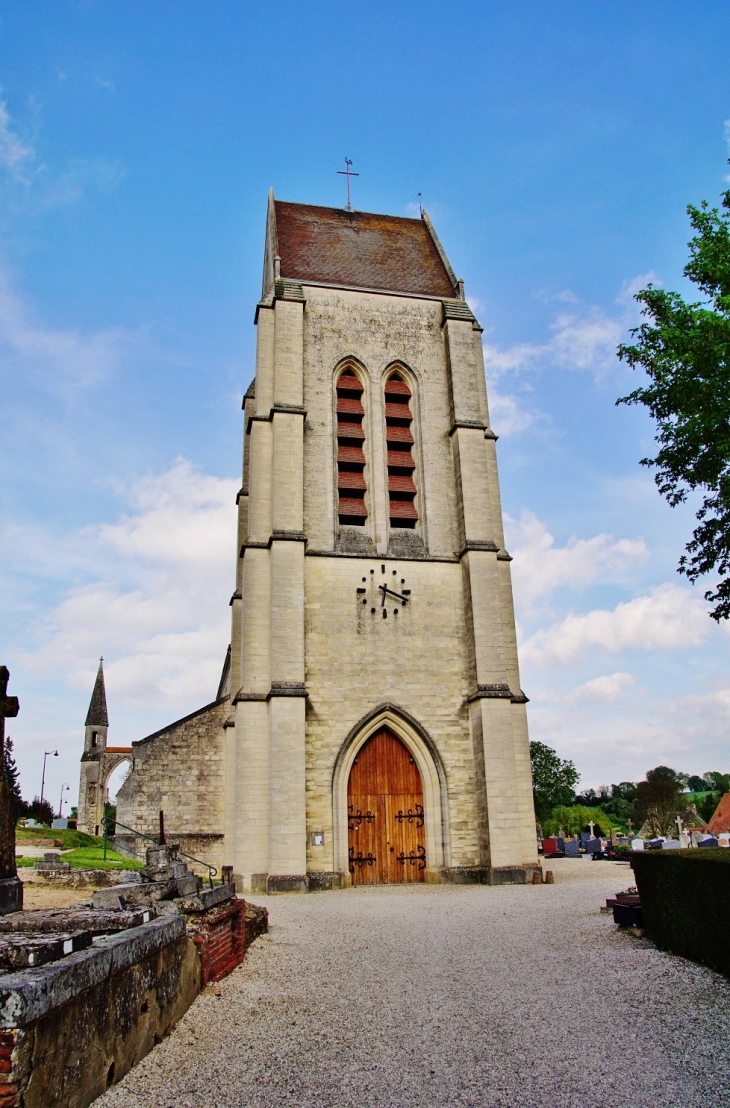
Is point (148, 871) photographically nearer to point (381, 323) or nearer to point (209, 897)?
point (209, 897)

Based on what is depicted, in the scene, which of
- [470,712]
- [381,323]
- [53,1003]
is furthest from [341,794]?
[53,1003]

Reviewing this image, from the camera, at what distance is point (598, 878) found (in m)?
17.6

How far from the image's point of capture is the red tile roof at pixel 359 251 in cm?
2325

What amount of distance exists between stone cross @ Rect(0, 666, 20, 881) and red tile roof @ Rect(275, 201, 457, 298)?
18.7 metres

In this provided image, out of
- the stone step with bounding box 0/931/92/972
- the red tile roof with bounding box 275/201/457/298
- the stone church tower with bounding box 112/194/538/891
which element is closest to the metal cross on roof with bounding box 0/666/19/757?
the stone step with bounding box 0/931/92/972

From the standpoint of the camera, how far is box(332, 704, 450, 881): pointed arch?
17.6m

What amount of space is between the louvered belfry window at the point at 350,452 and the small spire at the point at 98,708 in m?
38.0

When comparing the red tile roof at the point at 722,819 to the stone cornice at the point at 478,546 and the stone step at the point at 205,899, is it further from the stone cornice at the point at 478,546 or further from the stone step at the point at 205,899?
the stone step at the point at 205,899

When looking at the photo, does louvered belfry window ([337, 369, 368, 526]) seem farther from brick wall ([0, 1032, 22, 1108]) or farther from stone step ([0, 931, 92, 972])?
brick wall ([0, 1032, 22, 1108])

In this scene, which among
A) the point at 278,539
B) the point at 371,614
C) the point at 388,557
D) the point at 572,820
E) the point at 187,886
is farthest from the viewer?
the point at 572,820

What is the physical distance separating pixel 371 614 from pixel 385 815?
4552mm

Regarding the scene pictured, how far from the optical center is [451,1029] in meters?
5.59

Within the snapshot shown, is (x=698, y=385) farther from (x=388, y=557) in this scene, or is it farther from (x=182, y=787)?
(x=182, y=787)

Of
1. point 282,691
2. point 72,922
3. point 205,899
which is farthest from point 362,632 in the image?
point 72,922
